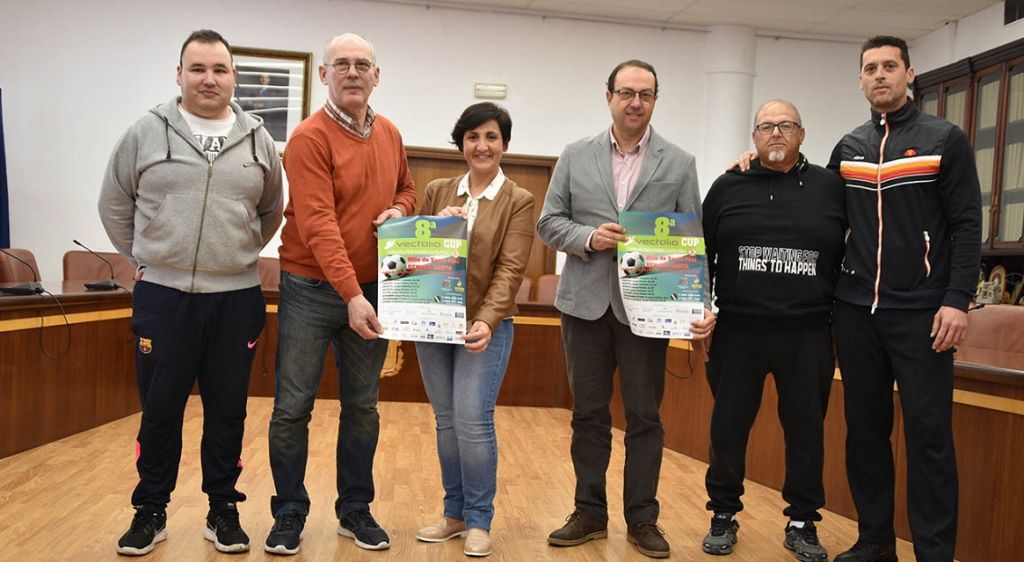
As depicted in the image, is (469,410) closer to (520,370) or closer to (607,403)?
(607,403)

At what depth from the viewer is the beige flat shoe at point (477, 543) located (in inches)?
107

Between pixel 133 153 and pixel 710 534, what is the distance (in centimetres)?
221

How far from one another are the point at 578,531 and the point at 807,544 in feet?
2.47

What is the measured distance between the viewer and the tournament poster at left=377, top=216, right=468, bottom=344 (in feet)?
8.52

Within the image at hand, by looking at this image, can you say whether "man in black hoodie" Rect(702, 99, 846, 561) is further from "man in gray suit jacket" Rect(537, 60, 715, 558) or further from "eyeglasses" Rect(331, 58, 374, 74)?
"eyeglasses" Rect(331, 58, 374, 74)

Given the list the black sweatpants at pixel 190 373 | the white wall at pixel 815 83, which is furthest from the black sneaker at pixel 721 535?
the white wall at pixel 815 83

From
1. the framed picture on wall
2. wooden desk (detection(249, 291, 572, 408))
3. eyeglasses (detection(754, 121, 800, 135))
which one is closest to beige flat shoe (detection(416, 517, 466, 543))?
eyeglasses (detection(754, 121, 800, 135))

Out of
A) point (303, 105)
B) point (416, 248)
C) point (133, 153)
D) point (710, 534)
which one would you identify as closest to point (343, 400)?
point (416, 248)

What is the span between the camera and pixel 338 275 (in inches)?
98.9

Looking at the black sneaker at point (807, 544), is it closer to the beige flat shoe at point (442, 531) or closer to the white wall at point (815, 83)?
the beige flat shoe at point (442, 531)

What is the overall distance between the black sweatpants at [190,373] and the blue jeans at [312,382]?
12 cm

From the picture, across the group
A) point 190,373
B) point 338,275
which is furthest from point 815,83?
point 190,373

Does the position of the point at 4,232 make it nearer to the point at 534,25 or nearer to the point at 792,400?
the point at 534,25

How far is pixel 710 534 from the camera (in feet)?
9.76
